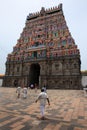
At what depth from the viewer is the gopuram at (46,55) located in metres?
33.2

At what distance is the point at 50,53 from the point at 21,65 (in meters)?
9.88

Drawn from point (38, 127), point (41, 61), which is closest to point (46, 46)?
point (41, 61)

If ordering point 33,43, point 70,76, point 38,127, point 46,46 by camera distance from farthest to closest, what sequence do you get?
1. point 33,43
2. point 46,46
3. point 70,76
4. point 38,127

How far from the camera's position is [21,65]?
38969mm

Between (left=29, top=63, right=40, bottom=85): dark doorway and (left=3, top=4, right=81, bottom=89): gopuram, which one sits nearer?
(left=3, top=4, right=81, bottom=89): gopuram

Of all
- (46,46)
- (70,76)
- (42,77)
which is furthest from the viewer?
(46,46)

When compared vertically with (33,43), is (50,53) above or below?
below

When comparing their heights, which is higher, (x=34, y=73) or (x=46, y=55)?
(x=46, y=55)

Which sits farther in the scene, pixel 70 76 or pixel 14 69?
pixel 14 69

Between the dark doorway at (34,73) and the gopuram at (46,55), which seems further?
the dark doorway at (34,73)

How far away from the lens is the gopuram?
33.2m

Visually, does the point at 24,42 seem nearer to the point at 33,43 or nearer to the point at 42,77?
the point at 33,43

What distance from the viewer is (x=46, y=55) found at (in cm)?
3662

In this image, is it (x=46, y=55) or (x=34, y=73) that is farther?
(x=34, y=73)
